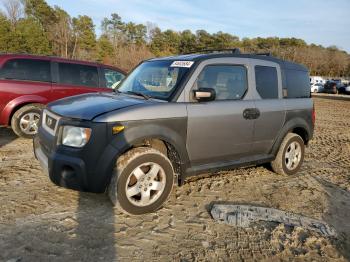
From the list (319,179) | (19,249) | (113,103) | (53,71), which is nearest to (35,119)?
(53,71)

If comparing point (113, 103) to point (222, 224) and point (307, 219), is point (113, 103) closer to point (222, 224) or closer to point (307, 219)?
point (222, 224)

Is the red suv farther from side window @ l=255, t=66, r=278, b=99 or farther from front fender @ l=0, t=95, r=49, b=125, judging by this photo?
side window @ l=255, t=66, r=278, b=99

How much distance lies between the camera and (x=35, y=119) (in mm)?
7312

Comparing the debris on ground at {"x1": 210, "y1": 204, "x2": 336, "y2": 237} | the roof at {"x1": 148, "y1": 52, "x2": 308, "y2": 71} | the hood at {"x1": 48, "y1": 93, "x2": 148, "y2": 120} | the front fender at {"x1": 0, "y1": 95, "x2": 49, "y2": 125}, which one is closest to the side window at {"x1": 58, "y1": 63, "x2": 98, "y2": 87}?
the front fender at {"x1": 0, "y1": 95, "x2": 49, "y2": 125}

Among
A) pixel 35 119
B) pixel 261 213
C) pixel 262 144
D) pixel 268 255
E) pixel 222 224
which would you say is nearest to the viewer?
pixel 268 255

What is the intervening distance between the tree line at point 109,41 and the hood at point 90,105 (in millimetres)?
25358

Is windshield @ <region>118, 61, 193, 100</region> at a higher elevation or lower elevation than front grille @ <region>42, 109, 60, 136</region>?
higher

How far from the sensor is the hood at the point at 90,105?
3650 mm

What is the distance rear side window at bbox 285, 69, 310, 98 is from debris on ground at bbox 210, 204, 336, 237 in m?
2.20

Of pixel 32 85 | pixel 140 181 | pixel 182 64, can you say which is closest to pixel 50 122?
pixel 140 181

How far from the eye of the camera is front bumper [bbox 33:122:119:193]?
3502mm

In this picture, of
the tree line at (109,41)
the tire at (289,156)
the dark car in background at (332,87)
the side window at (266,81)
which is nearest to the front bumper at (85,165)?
the side window at (266,81)

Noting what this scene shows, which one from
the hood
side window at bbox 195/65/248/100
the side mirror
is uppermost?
side window at bbox 195/65/248/100

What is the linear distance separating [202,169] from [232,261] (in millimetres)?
1467
